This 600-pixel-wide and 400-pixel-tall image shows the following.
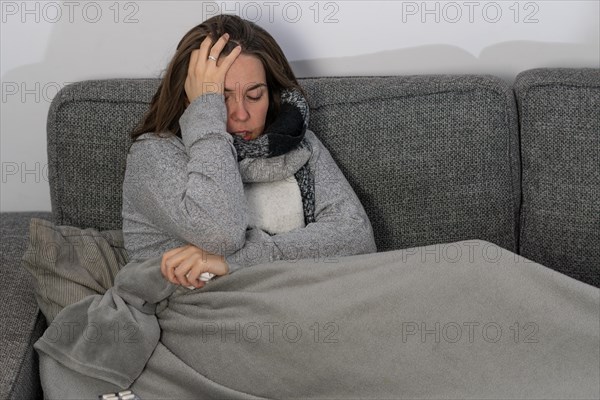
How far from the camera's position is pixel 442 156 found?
1896mm

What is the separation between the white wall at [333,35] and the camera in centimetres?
209

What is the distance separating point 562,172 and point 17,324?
1.10m

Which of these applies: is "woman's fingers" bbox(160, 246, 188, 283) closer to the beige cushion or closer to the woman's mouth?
the beige cushion

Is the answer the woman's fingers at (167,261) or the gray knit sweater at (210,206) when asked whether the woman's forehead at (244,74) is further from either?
the woman's fingers at (167,261)

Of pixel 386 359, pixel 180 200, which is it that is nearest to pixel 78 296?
pixel 180 200

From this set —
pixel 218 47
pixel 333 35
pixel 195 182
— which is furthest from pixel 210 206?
pixel 333 35

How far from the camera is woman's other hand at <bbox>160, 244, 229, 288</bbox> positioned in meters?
1.64

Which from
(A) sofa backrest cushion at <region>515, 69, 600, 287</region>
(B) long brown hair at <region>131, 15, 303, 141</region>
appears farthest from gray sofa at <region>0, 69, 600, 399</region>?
(B) long brown hair at <region>131, 15, 303, 141</region>

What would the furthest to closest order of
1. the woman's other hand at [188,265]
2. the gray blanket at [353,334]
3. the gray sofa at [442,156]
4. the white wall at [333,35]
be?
the white wall at [333,35]
the gray sofa at [442,156]
the woman's other hand at [188,265]
the gray blanket at [353,334]

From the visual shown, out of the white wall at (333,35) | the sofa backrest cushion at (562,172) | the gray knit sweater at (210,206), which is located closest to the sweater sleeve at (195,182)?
the gray knit sweater at (210,206)

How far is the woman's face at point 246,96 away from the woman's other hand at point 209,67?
23 millimetres

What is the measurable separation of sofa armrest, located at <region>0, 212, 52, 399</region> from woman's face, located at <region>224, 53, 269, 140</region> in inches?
20.1

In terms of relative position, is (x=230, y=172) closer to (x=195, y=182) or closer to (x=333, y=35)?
(x=195, y=182)

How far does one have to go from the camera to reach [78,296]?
5.66ft
